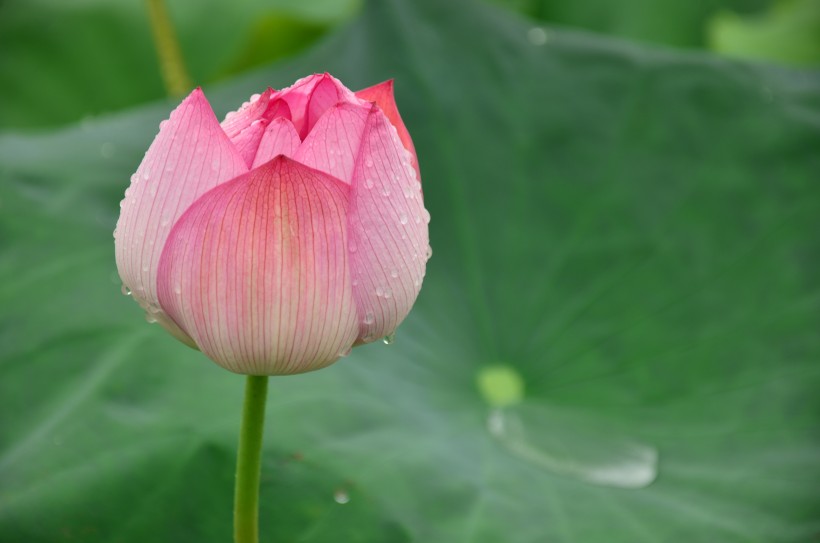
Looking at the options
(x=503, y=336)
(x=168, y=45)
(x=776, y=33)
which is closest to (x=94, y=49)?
A: (x=168, y=45)

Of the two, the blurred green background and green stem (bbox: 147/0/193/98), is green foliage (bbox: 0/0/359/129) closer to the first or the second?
green stem (bbox: 147/0/193/98)

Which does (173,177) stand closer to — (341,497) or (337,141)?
(337,141)

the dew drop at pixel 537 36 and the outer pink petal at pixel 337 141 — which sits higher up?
the dew drop at pixel 537 36

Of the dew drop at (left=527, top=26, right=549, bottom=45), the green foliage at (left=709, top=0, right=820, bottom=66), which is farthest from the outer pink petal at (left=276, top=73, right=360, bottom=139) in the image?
the green foliage at (left=709, top=0, right=820, bottom=66)

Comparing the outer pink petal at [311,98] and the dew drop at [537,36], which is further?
the dew drop at [537,36]

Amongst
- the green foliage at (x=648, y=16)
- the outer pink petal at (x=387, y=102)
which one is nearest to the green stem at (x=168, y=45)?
the green foliage at (x=648, y=16)

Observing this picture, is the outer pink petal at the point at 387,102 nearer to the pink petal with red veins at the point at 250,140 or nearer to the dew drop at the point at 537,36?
the pink petal with red veins at the point at 250,140
